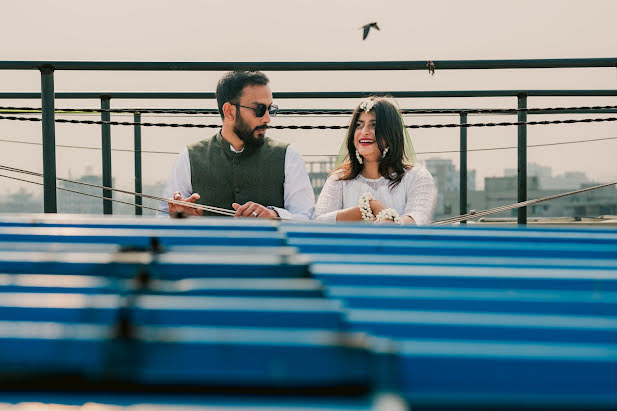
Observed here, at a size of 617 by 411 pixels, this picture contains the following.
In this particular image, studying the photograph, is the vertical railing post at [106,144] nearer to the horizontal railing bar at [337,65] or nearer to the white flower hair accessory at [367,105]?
the horizontal railing bar at [337,65]

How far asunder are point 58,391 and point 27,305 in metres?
0.13

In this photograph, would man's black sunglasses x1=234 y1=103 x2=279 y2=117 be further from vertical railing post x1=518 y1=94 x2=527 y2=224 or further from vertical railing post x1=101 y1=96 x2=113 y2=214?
vertical railing post x1=518 y1=94 x2=527 y2=224

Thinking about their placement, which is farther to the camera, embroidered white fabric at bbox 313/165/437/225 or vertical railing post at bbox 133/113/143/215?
vertical railing post at bbox 133/113/143/215

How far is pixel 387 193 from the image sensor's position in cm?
239

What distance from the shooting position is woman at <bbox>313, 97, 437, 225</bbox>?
2.37m

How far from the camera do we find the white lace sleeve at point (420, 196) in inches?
89.7

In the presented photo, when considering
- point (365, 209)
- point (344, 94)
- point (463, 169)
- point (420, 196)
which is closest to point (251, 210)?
point (365, 209)

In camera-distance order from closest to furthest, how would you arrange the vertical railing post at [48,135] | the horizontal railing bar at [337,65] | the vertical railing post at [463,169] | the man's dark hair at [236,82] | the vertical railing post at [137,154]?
1. the vertical railing post at [48,135]
2. the horizontal railing bar at [337,65]
3. the man's dark hair at [236,82]
4. the vertical railing post at [463,169]
5. the vertical railing post at [137,154]

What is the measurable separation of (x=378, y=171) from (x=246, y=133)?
1.72 ft

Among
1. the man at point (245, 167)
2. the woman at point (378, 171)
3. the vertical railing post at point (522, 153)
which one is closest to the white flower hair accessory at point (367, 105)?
the woman at point (378, 171)

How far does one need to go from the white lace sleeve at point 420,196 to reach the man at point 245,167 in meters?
0.38

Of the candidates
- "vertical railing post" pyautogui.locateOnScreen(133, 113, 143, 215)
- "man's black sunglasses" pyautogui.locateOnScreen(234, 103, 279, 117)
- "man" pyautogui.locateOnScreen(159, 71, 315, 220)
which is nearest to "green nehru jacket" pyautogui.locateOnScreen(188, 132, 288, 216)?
"man" pyautogui.locateOnScreen(159, 71, 315, 220)

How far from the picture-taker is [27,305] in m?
0.58

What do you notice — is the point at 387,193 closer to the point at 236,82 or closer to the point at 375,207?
the point at 375,207
